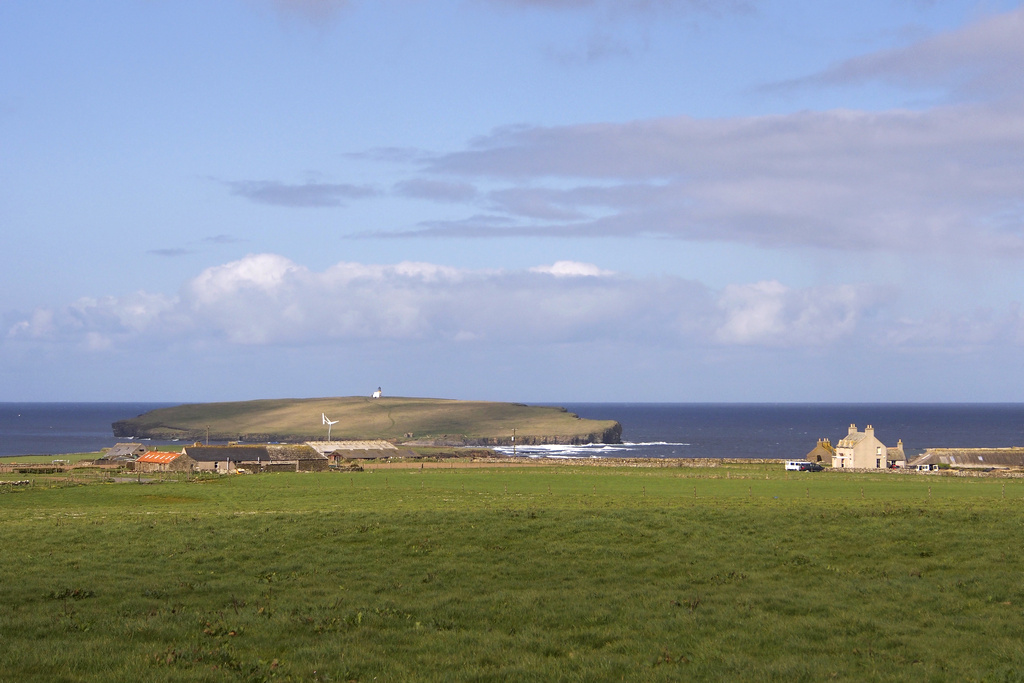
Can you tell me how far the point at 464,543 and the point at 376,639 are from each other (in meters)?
9.86

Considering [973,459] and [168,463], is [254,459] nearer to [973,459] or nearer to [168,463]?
[168,463]

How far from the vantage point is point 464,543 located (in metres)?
25.7

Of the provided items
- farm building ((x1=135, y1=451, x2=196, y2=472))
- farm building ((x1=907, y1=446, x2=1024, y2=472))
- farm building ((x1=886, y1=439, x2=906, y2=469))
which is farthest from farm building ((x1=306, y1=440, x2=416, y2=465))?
farm building ((x1=907, y1=446, x2=1024, y2=472))

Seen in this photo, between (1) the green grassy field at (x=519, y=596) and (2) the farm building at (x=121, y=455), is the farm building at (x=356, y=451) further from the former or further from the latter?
Answer: (1) the green grassy field at (x=519, y=596)

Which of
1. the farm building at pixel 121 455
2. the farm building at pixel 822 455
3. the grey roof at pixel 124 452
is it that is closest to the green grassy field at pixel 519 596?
the farm building at pixel 121 455

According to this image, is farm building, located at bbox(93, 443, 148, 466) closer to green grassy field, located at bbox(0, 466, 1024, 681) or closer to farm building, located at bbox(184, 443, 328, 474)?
farm building, located at bbox(184, 443, 328, 474)

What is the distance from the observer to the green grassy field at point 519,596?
14.3 m

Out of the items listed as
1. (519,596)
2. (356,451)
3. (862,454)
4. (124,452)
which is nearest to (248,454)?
(356,451)

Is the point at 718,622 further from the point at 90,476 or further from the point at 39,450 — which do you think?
the point at 39,450

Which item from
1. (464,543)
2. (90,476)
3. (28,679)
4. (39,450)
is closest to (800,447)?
(90,476)

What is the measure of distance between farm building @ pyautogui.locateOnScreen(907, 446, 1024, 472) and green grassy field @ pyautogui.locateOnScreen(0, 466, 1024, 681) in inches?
3143

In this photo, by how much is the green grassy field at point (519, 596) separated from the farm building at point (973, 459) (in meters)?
79.8

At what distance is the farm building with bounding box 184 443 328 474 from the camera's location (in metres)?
99.6

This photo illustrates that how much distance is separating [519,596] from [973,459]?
104 metres
